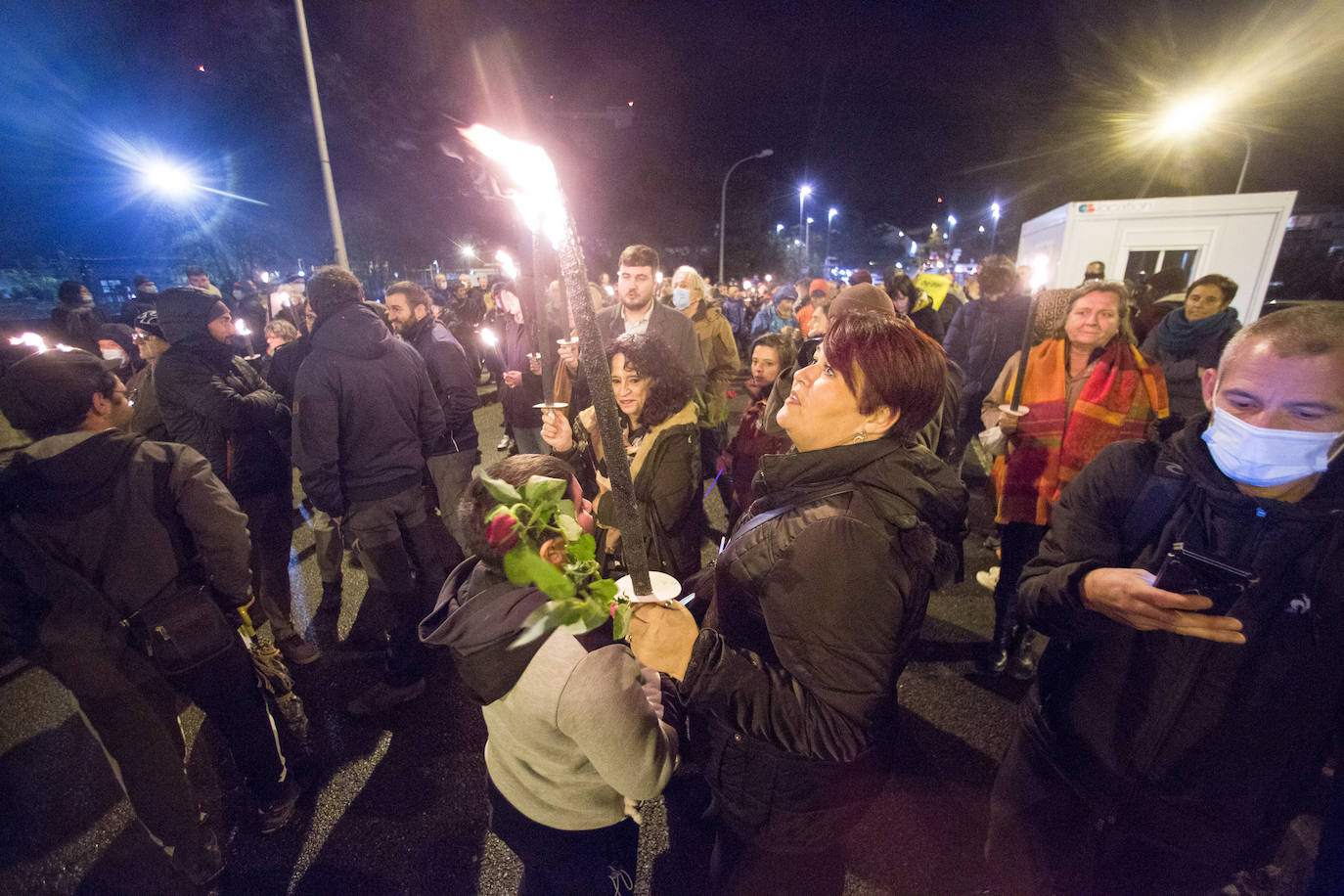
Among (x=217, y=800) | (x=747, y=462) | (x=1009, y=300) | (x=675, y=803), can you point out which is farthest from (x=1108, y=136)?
(x=217, y=800)

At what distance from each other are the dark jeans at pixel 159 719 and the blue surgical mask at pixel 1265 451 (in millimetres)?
3890

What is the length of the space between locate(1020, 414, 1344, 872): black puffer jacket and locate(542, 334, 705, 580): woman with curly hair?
1.70m

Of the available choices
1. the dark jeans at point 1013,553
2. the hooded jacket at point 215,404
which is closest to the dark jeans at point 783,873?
the dark jeans at point 1013,553

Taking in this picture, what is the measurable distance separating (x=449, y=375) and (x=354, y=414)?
5.00ft

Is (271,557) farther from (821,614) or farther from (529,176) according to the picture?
(821,614)

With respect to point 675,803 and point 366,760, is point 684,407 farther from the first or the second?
point 366,760

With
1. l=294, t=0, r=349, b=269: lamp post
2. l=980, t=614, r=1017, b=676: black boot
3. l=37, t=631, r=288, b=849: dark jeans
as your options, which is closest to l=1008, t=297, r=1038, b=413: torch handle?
l=980, t=614, r=1017, b=676: black boot

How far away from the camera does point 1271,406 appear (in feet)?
4.95

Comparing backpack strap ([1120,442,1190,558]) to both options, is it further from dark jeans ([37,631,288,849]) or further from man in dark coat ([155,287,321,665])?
man in dark coat ([155,287,321,665])

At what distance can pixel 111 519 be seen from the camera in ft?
7.49

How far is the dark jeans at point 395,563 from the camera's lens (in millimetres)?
3639

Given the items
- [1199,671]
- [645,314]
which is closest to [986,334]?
[645,314]

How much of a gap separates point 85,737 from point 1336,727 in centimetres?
591

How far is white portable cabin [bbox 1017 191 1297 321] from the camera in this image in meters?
9.80
